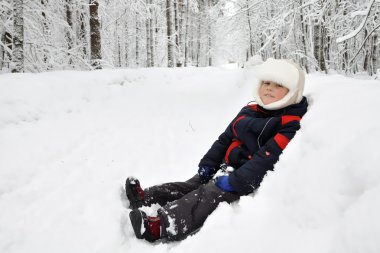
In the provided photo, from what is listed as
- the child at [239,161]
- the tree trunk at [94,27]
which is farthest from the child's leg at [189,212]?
the tree trunk at [94,27]

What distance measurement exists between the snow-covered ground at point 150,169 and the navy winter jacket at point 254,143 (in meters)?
0.19

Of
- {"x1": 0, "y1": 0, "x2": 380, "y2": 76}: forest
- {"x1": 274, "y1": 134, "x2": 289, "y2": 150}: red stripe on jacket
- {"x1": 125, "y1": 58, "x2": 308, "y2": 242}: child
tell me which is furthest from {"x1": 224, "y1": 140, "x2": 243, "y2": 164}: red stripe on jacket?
{"x1": 0, "y1": 0, "x2": 380, "y2": 76}: forest

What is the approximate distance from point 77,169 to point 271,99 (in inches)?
105

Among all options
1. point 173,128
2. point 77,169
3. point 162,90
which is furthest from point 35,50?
point 77,169

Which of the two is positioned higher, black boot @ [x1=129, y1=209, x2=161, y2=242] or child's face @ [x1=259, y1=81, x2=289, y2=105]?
child's face @ [x1=259, y1=81, x2=289, y2=105]

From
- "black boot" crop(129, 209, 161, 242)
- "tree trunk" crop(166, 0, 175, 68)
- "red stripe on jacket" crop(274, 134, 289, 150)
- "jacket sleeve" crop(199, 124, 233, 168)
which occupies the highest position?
"tree trunk" crop(166, 0, 175, 68)

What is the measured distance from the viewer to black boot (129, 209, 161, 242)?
2316 millimetres

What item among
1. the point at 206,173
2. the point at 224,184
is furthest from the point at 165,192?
the point at 224,184

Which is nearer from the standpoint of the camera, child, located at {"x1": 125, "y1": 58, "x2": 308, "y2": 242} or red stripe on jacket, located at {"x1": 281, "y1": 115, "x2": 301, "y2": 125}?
child, located at {"x1": 125, "y1": 58, "x2": 308, "y2": 242}

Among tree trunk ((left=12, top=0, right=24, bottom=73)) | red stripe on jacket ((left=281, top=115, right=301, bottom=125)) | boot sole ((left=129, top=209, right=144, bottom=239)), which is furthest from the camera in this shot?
tree trunk ((left=12, top=0, right=24, bottom=73))

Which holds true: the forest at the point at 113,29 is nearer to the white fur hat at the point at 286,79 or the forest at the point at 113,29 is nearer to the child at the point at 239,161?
the white fur hat at the point at 286,79

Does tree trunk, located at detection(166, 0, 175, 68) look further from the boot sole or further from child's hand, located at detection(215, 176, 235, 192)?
the boot sole

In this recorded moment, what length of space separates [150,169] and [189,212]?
189 centimetres

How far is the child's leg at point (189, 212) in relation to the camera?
7.66 ft
